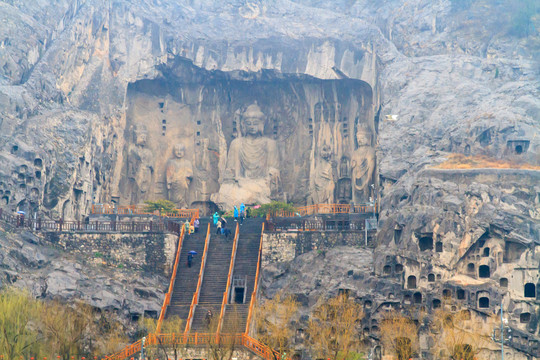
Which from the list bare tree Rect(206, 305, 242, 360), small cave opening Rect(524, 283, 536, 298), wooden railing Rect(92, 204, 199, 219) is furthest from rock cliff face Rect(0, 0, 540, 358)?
bare tree Rect(206, 305, 242, 360)

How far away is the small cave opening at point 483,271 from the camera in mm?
56219

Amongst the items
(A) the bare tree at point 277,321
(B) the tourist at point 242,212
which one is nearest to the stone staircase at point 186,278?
(B) the tourist at point 242,212

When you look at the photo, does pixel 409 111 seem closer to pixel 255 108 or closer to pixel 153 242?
pixel 255 108

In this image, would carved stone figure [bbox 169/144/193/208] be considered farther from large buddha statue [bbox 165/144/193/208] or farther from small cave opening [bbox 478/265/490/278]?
small cave opening [bbox 478/265/490/278]

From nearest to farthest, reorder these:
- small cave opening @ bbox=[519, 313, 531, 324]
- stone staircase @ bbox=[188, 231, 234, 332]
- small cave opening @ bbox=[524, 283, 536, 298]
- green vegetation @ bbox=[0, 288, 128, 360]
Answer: green vegetation @ bbox=[0, 288, 128, 360] → stone staircase @ bbox=[188, 231, 234, 332] → small cave opening @ bbox=[519, 313, 531, 324] → small cave opening @ bbox=[524, 283, 536, 298]

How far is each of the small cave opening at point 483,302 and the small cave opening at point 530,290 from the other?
219 centimetres

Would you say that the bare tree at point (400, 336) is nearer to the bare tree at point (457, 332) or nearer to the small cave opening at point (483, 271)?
the bare tree at point (457, 332)

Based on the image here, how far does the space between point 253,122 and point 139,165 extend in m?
9.18

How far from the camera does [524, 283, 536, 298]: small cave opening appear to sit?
55344 mm

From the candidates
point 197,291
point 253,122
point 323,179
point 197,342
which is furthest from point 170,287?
point 253,122

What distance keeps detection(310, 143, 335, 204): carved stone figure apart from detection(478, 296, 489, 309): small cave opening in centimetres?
1913

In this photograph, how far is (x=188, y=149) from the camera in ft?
247

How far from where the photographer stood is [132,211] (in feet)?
221

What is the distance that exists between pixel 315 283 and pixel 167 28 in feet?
82.7
